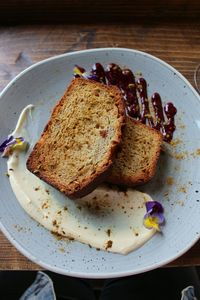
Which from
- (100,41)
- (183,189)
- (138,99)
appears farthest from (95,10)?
(183,189)

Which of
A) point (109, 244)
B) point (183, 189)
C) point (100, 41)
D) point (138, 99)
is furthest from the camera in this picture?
point (100, 41)

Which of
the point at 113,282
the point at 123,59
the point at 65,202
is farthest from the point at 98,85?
the point at 113,282

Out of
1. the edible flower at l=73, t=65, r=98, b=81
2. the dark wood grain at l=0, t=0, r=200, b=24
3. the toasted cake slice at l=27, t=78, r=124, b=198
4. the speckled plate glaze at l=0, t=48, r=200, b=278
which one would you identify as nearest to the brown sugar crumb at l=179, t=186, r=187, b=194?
the speckled plate glaze at l=0, t=48, r=200, b=278

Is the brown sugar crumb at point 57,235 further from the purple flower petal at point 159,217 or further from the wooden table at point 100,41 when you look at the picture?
the wooden table at point 100,41

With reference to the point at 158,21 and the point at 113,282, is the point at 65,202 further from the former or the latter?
the point at 158,21

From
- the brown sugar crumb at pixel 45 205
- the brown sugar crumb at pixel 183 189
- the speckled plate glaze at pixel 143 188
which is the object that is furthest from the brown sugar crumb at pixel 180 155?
the brown sugar crumb at pixel 45 205

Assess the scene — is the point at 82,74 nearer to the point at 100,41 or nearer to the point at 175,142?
the point at 100,41
